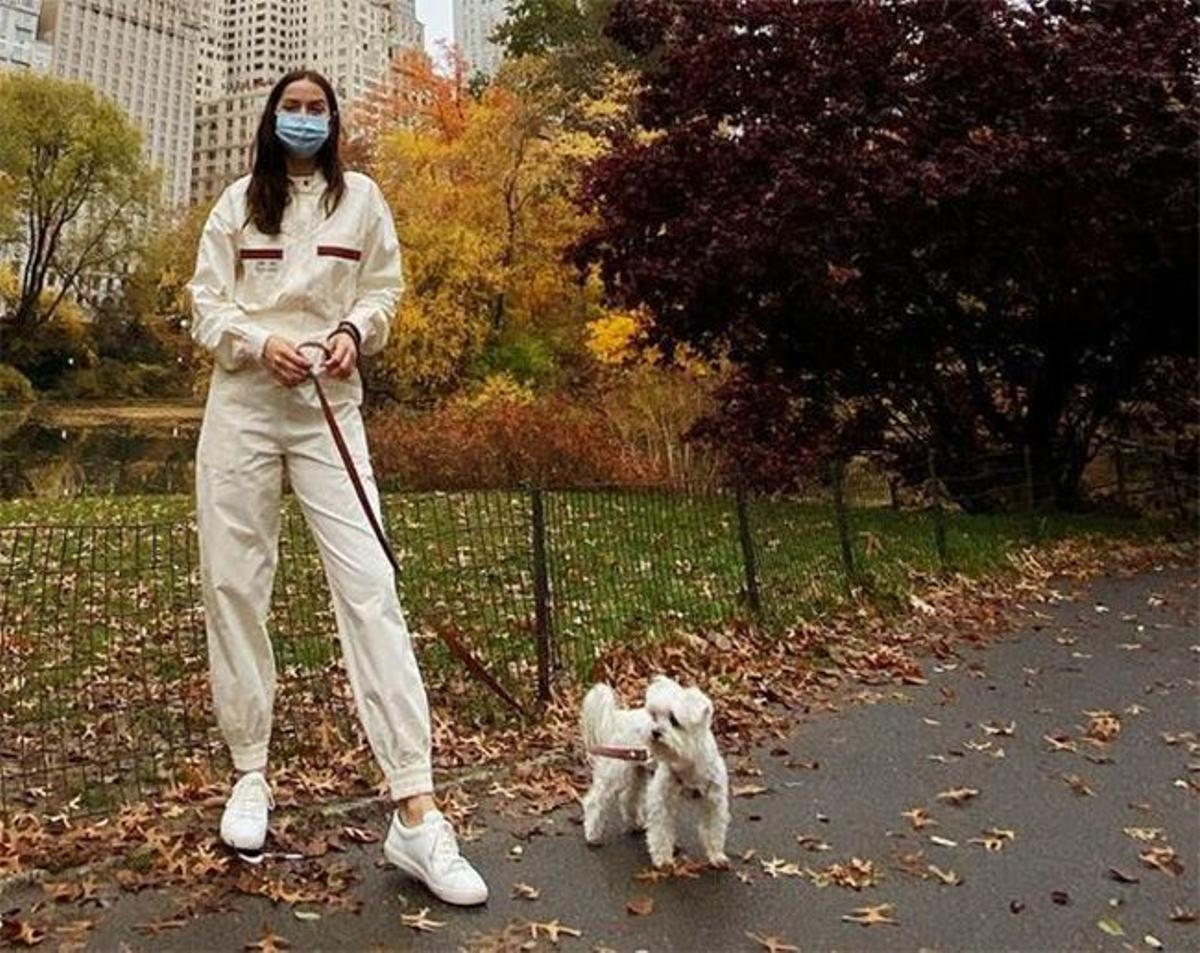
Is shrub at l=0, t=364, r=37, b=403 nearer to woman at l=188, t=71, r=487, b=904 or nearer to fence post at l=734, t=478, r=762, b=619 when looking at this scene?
fence post at l=734, t=478, r=762, b=619

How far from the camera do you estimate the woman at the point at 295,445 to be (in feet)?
8.51

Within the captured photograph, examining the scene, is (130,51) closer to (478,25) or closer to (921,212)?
(478,25)

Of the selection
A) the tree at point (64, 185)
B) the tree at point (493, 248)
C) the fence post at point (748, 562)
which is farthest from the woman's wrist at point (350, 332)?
the tree at point (64, 185)

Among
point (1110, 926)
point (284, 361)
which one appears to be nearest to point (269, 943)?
point (284, 361)

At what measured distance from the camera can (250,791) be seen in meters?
2.79

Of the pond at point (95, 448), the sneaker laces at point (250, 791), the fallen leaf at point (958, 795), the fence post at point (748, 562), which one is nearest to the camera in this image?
the sneaker laces at point (250, 791)

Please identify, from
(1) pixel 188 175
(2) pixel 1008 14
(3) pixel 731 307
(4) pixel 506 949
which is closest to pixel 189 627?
(4) pixel 506 949

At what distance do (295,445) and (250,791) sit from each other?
913mm

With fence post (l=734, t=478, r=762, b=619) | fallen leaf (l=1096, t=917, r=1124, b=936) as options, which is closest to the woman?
fallen leaf (l=1096, t=917, r=1124, b=936)

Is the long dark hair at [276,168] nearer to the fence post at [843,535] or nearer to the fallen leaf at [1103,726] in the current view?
the fallen leaf at [1103,726]

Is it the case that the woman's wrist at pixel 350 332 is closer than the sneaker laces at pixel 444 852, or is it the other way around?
the sneaker laces at pixel 444 852

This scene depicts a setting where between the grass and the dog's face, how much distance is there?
5.76 ft

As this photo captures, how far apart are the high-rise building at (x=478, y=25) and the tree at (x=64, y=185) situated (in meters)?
11.7

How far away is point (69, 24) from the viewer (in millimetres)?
73438
